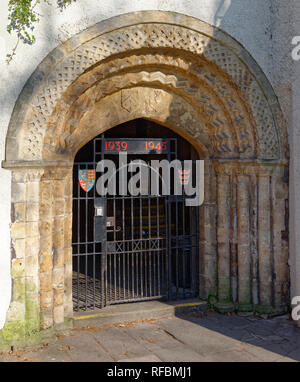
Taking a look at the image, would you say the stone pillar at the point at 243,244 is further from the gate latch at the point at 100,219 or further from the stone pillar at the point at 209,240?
the gate latch at the point at 100,219

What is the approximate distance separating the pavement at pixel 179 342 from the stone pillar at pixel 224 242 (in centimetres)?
31

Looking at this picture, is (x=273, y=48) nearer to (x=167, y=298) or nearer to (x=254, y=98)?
(x=254, y=98)

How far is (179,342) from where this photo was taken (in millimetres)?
5066

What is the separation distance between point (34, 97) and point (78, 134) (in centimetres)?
85

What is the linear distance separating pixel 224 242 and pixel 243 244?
278mm

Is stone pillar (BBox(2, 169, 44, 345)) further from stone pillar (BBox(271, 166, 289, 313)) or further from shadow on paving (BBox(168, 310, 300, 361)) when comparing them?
stone pillar (BBox(271, 166, 289, 313))

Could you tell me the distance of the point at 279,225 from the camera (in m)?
5.97

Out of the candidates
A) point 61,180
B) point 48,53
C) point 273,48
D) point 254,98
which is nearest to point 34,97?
point 48,53

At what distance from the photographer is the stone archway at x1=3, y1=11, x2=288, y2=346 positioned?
4.88m

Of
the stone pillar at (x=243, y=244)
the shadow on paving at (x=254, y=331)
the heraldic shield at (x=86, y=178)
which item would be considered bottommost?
the shadow on paving at (x=254, y=331)

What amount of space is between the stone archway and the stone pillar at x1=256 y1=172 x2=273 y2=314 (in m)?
0.01

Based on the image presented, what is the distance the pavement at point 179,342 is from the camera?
15.2 feet

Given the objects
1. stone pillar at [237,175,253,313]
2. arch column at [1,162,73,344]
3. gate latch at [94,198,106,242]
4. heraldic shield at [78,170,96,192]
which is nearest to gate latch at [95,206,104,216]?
gate latch at [94,198,106,242]

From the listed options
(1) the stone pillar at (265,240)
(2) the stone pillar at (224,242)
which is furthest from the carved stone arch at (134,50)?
(2) the stone pillar at (224,242)
